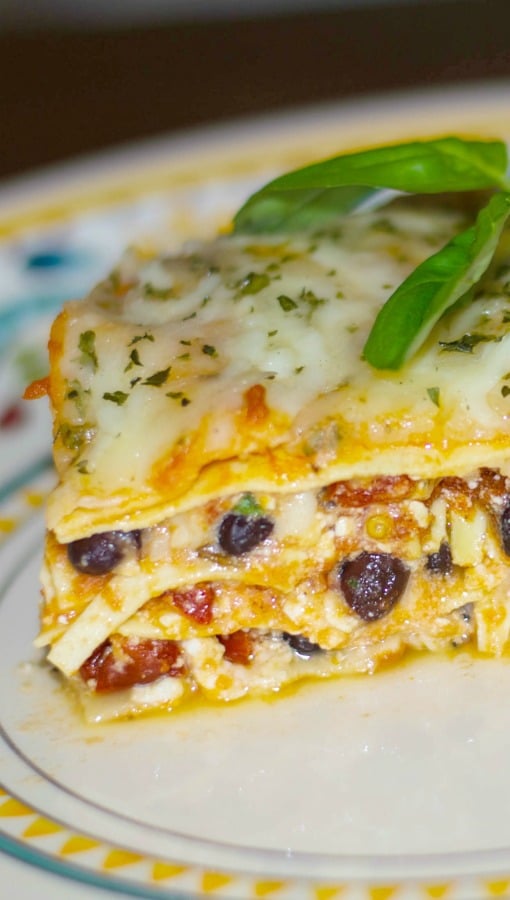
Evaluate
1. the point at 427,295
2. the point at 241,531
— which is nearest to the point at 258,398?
the point at 241,531

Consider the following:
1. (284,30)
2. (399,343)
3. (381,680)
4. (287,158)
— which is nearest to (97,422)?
(399,343)

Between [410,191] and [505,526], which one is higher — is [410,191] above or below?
above

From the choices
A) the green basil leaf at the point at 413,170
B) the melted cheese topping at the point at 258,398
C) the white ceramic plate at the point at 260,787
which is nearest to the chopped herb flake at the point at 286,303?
the melted cheese topping at the point at 258,398

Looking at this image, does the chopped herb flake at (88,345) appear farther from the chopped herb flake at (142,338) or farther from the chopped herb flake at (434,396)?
the chopped herb flake at (434,396)

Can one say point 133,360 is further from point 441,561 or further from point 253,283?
point 441,561

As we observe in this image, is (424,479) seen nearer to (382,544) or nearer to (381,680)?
(382,544)
